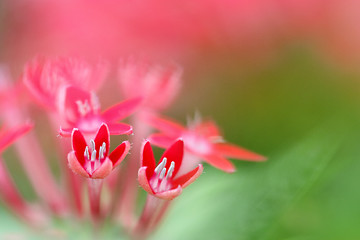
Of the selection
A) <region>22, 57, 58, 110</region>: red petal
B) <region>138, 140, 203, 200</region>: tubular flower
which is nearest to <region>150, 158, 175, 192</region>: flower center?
<region>138, 140, 203, 200</region>: tubular flower

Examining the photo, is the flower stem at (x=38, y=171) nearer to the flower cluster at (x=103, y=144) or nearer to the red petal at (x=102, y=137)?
the flower cluster at (x=103, y=144)

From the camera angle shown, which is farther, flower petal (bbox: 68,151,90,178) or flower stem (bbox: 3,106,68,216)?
flower stem (bbox: 3,106,68,216)

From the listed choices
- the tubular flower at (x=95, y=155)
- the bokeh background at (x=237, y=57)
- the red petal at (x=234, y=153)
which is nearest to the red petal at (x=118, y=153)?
the tubular flower at (x=95, y=155)

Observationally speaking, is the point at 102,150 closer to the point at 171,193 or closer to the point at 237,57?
the point at 171,193

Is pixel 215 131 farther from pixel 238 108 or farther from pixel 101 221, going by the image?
pixel 238 108

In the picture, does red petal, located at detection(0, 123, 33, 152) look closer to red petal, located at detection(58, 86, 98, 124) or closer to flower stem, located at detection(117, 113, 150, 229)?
red petal, located at detection(58, 86, 98, 124)

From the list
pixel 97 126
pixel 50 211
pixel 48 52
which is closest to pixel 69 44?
pixel 48 52

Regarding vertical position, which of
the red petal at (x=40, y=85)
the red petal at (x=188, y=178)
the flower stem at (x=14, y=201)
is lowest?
the flower stem at (x=14, y=201)
